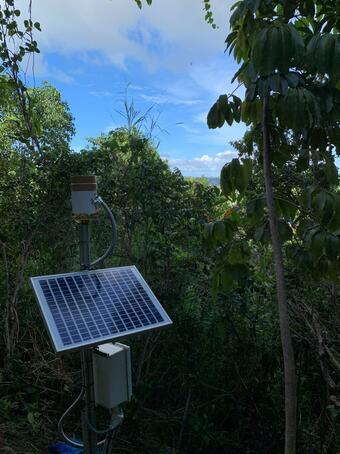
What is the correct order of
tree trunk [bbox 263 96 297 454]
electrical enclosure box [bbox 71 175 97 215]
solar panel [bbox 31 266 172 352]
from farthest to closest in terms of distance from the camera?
electrical enclosure box [bbox 71 175 97 215] < tree trunk [bbox 263 96 297 454] < solar panel [bbox 31 266 172 352]

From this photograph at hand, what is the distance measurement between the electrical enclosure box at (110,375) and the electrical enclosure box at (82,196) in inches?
25.6

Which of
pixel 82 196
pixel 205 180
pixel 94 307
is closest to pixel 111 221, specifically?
pixel 82 196

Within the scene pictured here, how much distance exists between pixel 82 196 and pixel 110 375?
81cm

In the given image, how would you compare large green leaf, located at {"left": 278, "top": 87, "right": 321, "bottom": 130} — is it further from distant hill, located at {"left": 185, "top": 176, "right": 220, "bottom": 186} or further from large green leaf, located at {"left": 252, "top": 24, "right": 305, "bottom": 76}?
distant hill, located at {"left": 185, "top": 176, "right": 220, "bottom": 186}

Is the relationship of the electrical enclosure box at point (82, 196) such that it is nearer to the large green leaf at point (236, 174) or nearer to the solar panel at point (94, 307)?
the solar panel at point (94, 307)

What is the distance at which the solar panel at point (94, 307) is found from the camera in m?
1.64

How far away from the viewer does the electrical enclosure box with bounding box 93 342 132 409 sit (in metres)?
1.96

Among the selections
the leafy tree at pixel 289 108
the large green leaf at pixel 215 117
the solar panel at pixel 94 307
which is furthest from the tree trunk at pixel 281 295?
the solar panel at pixel 94 307

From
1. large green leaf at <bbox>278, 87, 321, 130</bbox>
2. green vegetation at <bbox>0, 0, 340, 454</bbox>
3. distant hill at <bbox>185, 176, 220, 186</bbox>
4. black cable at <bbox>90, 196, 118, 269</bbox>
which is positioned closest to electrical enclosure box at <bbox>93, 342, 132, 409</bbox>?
black cable at <bbox>90, 196, 118, 269</bbox>

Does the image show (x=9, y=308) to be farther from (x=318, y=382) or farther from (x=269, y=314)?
(x=318, y=382)

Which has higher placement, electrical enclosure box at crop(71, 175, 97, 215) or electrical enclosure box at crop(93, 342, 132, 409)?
electrical enclosure box at crop(71, 175, 97, 215)

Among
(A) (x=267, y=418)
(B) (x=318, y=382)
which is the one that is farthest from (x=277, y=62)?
(A) (x=267, y=418)

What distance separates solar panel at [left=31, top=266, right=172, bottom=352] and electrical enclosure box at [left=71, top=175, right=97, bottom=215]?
285 mm

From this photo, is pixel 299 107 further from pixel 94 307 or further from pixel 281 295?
pixel 94 307
